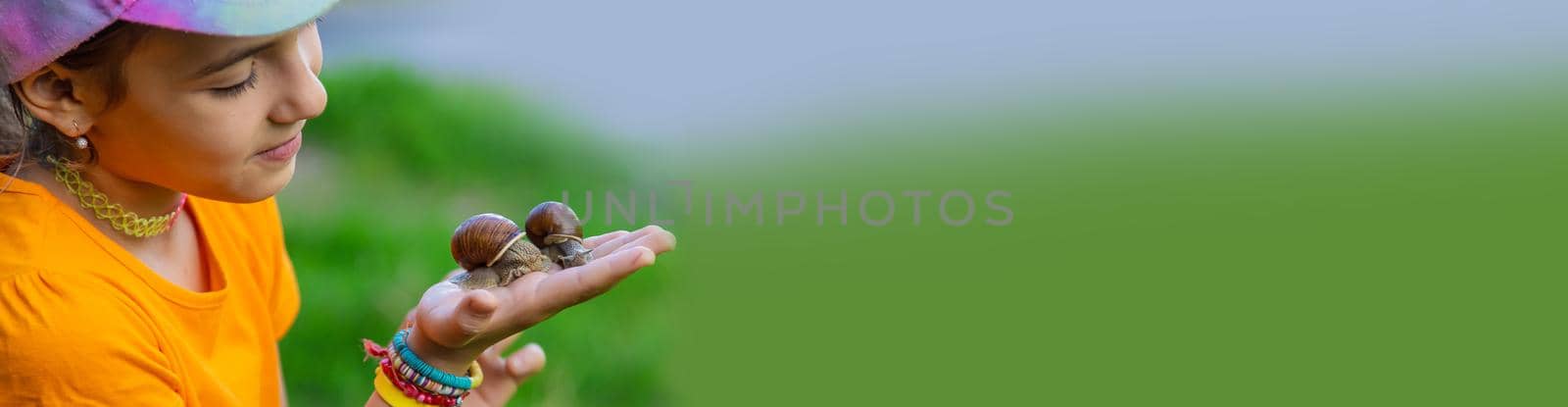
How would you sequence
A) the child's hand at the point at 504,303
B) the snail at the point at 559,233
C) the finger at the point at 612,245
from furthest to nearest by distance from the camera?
the snail at the point at 559,233 < the finger at the point at 612,245 < the child's hand at the point at 504,303

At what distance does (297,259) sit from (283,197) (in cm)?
38

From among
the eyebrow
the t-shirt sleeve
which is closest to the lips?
the eyebrow

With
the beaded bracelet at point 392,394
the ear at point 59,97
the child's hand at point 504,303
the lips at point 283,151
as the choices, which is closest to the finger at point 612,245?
the child's hand at point 504,303

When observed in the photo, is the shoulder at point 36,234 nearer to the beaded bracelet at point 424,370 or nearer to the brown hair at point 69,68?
the brown hair at point 69,68

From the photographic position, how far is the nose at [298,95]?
5.32 feet

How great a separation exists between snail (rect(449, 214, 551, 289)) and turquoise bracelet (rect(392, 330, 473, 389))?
18cm

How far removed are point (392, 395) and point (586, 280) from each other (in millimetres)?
334

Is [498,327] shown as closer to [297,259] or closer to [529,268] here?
[529,268]

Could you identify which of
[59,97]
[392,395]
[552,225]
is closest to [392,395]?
[392,395]

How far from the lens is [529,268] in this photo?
2.04m

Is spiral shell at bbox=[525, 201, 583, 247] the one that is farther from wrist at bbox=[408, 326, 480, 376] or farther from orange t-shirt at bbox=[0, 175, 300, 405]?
orange t-shirt at bbox=[0, 175, 300, 405]

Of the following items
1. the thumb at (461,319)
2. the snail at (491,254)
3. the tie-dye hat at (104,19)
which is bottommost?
the thumb at (461,319)

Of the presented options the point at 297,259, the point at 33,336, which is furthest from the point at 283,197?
the point at 33,336

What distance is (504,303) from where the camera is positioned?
1.79m
